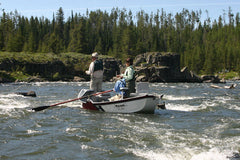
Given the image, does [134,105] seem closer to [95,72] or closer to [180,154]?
[95,72]

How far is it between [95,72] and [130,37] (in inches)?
2993

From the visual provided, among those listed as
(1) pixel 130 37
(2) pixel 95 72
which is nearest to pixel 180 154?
(2) pixel 95 72

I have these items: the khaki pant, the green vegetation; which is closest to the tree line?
the green vegetation

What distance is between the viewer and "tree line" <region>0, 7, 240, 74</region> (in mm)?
86812

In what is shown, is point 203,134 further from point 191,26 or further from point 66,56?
point 191,26

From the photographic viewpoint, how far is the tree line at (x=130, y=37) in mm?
86812

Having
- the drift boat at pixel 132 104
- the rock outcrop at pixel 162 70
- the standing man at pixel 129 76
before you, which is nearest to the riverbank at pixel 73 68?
the rock outcrop at pixel 162 70

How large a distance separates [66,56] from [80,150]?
218 ft

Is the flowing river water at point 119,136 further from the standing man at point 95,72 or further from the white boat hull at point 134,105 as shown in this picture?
the standing man at point 95,72

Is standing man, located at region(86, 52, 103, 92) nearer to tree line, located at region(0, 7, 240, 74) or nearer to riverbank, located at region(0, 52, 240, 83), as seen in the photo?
riverbank, located at region(0, 52, 240, 83)

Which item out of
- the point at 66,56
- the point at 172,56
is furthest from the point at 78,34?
the point at 172,56

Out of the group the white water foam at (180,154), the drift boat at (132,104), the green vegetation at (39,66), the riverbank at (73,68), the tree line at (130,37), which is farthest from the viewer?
the tree line at (130,37)

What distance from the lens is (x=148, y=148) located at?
7.54 metres

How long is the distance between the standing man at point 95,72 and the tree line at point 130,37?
205 feet
